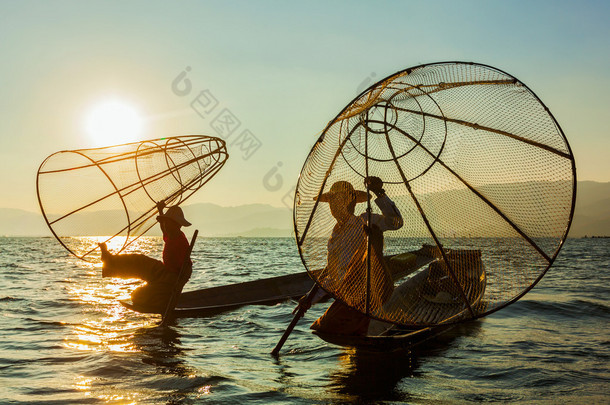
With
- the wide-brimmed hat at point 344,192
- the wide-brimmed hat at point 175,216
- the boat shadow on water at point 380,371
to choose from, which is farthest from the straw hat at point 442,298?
the wide-brimmed hat at point 175,216

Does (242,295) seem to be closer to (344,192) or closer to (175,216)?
(175,216)

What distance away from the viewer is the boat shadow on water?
515cm

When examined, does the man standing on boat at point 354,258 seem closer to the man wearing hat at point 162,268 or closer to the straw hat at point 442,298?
the straw hat at point 442,298

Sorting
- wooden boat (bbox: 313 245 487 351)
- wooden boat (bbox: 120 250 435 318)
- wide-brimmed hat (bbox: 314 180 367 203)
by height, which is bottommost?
wooden boat (bbox: 120 250 435 318)

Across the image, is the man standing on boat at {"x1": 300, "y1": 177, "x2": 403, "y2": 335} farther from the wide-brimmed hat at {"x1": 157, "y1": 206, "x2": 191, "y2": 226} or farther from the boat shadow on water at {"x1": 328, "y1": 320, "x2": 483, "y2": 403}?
the wide-brimmed hat at {"x1": 157, "y1": 206, "x2": 191, "y2": 226}

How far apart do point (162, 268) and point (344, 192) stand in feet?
13.3

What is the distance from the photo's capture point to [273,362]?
6.54 metres

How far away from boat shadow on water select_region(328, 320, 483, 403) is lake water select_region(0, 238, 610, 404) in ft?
0.07

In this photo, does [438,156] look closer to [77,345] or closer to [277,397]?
[277,397]

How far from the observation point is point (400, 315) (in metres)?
5.86

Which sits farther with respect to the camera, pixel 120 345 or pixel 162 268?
pixel 162 268

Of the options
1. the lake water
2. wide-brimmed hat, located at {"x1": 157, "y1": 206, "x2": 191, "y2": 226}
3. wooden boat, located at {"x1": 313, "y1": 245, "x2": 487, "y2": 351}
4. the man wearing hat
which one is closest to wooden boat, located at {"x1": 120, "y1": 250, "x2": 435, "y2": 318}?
the man wearing hat

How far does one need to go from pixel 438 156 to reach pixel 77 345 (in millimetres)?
5513

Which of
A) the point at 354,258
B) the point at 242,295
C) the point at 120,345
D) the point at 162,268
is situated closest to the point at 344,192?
the point at 354,258
